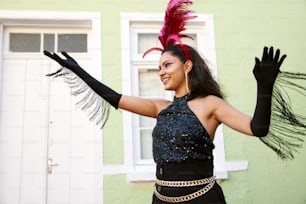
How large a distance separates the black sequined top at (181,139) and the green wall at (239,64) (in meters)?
2.27

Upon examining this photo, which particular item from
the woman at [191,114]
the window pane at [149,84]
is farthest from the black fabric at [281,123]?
the window pane at [149,84]

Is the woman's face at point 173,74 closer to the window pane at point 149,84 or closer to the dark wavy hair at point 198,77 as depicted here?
the dark wavy hair at point 198,77

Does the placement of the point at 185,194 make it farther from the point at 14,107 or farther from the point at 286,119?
the point at 14,107

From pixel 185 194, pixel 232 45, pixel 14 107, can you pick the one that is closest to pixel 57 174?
pixel 14 107

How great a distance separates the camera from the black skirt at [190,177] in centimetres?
175

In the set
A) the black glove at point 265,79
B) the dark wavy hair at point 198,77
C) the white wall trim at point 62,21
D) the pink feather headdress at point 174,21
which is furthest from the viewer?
the white wall trim at point 62,21

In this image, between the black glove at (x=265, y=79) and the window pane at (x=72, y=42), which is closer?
the black glove at (x=265, y=79)

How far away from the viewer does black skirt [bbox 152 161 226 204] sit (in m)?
1.75

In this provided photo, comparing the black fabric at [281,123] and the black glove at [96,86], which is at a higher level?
the black glove at [96,86]

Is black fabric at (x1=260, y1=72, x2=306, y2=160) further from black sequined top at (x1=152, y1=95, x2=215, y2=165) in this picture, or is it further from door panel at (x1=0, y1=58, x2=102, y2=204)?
door panel at (x1=0, y1=58, x2=102, y2=204)

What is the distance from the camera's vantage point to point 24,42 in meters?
4.46

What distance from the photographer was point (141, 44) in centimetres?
453

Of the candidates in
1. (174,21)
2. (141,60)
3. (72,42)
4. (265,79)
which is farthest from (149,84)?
(265,79)

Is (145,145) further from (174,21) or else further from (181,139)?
(181,139)
